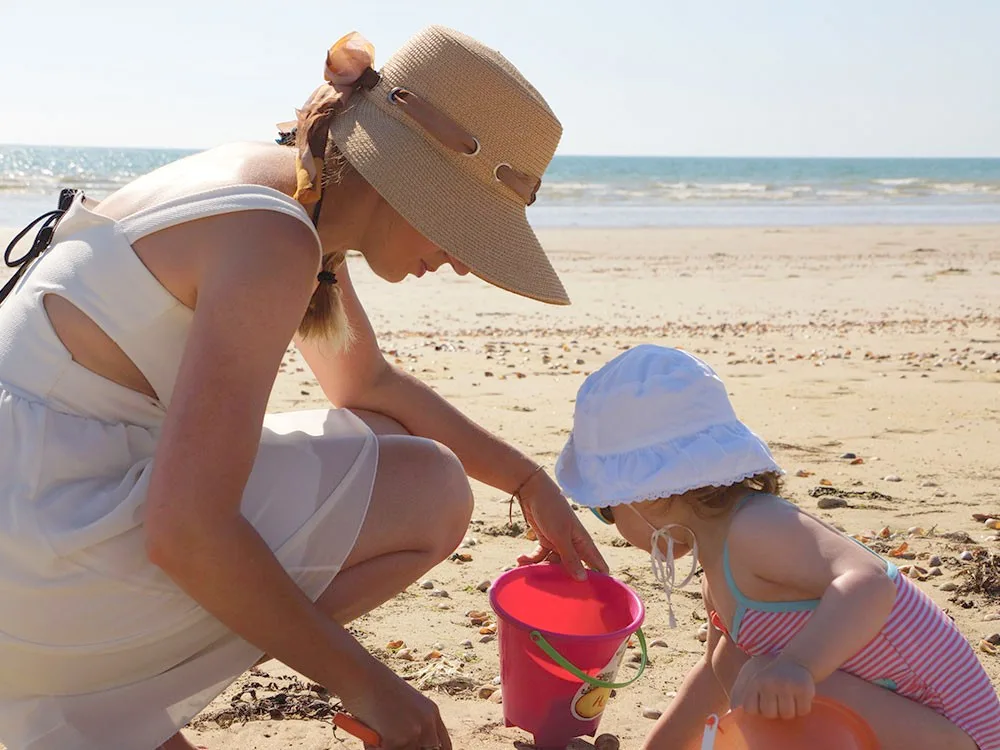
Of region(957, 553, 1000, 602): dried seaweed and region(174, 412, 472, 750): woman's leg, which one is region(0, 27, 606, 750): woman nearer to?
region(174, 412, 472, 750): woman's leg

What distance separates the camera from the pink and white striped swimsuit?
7.05ft

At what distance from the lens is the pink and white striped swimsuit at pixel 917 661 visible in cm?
215

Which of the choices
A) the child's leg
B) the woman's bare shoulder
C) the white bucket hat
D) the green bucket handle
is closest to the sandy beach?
the green bucket handle

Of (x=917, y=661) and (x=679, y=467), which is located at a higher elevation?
(x=679, y=467)

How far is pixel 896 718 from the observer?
6.97 ft

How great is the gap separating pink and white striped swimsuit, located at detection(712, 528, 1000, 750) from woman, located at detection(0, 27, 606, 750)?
70cm

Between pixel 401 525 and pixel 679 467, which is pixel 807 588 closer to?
pixel 679 467

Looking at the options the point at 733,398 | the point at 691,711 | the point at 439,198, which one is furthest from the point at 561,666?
the point at 733,398

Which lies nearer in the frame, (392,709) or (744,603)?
(392,709)

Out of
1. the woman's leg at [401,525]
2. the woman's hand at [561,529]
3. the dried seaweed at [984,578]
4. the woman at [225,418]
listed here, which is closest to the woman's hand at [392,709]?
the woman at [225,418]

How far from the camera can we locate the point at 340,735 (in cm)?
252

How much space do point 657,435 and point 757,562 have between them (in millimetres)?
323

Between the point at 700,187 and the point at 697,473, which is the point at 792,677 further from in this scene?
the point at 700,187

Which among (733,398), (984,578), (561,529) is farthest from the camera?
(733,398)
